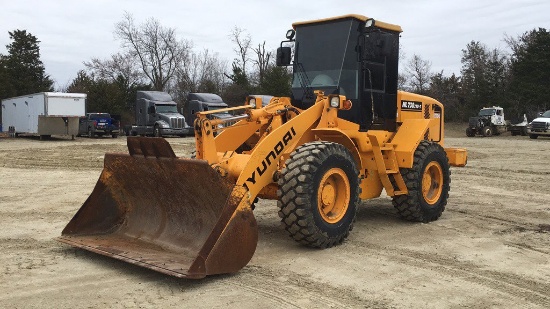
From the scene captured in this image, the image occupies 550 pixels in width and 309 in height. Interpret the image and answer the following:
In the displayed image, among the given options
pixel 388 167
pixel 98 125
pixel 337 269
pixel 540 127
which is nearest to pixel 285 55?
pixel 388 167

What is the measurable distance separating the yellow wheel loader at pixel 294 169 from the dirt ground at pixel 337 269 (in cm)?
20

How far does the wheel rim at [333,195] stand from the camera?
20.2ft

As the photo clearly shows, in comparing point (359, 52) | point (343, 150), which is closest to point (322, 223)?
point (343, 150)

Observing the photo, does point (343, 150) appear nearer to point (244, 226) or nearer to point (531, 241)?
point (244, 226)

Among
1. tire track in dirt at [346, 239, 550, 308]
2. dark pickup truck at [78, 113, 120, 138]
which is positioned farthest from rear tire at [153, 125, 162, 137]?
tire track in dirt at [346, 239, 550, 308]

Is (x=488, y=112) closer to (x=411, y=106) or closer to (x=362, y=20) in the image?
(x=411, y=106)

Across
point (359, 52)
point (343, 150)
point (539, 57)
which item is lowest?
point (343, 150)

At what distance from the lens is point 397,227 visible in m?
7.69

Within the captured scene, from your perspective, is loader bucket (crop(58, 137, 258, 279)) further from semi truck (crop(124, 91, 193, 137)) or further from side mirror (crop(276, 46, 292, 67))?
semi truck (crop(124, 91, 193, 137))

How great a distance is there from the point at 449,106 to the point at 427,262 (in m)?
51.3

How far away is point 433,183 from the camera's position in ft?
27.2

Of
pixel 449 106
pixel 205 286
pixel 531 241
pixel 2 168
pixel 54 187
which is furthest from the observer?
pixel 449 106

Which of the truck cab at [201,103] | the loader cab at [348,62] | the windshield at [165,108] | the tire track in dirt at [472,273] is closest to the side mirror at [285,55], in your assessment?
the loader cab at [348,62]

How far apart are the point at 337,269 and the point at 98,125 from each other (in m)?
32.1
